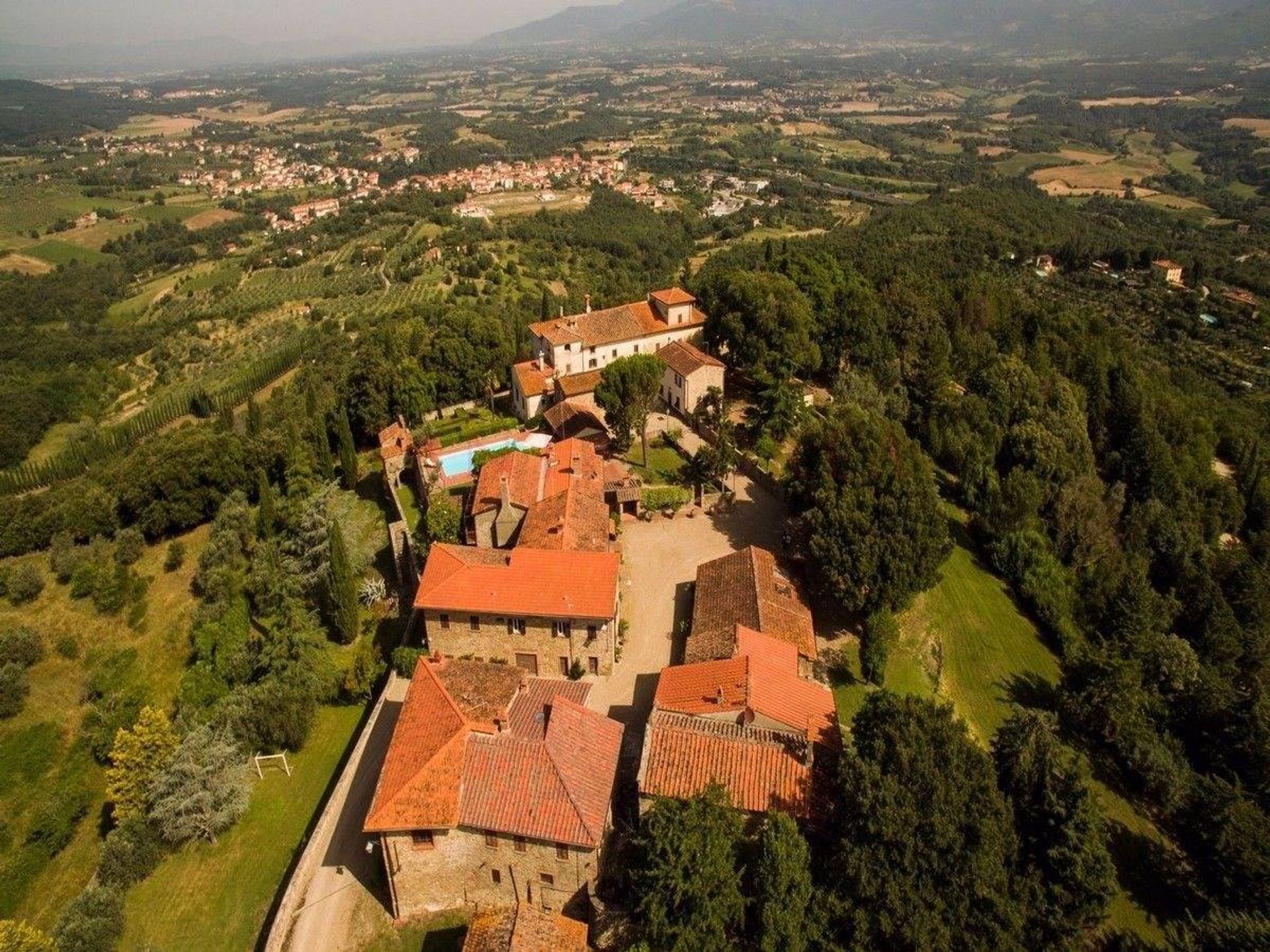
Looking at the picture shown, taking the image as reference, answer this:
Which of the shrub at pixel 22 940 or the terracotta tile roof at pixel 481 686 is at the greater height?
the terracotta tile roof at pixel 481 686

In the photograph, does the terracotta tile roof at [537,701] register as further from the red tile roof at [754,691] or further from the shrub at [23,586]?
the shrub at [23,586]

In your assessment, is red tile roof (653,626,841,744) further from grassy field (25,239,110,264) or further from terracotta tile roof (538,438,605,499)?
grassy field (25,239,110,264)

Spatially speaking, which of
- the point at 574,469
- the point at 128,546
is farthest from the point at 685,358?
the point at 128,546

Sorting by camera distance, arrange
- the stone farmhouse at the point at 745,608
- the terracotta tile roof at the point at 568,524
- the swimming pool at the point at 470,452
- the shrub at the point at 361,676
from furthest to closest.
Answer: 1. the swimming pool at the point at 470,452
2. the terracotta tile roof at the point at 568,524
3. the shrub at the point at 361,676
4. the stone farmhouse at the point at 745,608

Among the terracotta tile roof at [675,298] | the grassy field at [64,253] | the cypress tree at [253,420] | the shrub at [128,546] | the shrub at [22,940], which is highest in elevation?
the shrub at [22,940]

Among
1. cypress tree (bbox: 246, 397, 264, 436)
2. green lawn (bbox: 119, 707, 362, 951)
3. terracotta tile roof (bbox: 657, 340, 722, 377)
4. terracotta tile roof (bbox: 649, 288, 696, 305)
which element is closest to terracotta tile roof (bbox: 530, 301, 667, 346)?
terracotta tile roof (bbox: 649, 288, 696, 305)

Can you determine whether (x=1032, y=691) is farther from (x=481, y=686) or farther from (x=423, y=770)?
(x=423, y=770)

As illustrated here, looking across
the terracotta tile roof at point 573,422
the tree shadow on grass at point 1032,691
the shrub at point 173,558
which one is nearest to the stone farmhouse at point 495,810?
the tree shadow on grass at point 1032,691
